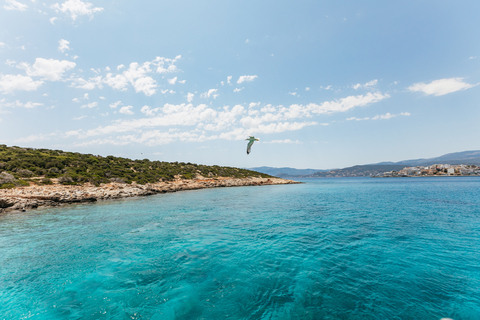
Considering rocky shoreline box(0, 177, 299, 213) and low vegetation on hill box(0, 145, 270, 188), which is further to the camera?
low vegetation on hill box(0, 145, 270, 188)

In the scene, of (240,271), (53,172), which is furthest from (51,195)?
(240,271)

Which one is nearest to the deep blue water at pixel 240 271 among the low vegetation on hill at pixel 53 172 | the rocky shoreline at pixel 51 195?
the rocky shoreline at pixel 51 195

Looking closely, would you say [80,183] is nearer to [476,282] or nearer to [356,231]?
[356,231]

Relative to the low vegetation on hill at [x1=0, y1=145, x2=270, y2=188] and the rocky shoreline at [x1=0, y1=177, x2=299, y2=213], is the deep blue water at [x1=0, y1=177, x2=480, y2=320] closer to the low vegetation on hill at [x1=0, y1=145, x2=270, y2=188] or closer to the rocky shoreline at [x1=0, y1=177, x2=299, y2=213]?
the rocky shoreline at [x1=0, y1=177, x2=299, y2=213]

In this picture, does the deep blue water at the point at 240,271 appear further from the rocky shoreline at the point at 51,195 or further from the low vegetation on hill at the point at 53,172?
the low vegetation on hill at the point at 53,172

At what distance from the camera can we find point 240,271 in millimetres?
9734

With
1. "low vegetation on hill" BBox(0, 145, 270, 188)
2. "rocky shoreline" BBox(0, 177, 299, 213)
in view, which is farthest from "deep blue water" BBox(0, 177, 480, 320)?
"low vegetation on hill" BBox(0, 145, 270, 188)

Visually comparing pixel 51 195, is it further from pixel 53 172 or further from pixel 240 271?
pixel 240 271

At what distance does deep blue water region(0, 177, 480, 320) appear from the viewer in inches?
273

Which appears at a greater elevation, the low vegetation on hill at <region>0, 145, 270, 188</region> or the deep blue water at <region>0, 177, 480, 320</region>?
the low vegetation on hill at <region>0, 145, 270, 188</region>

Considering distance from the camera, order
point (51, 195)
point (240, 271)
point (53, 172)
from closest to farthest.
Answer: point (240, 271) < point (51, 195) < point (53, 172)

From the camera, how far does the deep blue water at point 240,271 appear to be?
6930mm

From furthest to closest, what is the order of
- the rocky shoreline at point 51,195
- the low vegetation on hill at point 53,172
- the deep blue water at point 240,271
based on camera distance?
Result: the low vegetation on hill at point 53,172, the rocky shoreline at point 51,195, the deep blue water at point 240,271

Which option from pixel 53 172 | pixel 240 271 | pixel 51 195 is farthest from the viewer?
pixel 53 172
